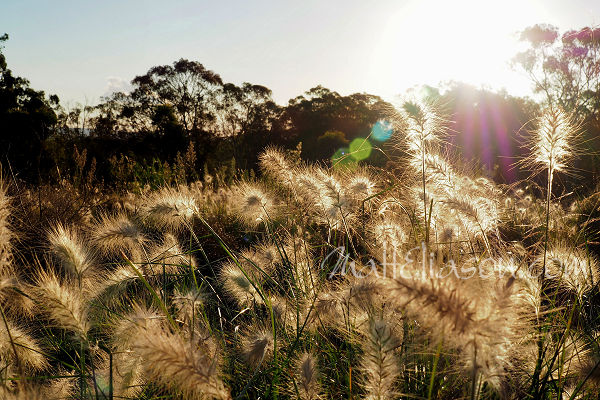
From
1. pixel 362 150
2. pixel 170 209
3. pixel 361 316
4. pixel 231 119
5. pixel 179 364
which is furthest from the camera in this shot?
pixel 231 119

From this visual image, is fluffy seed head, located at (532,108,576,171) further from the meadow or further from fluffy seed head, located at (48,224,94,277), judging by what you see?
fluffy seed head, located at (48,224,94,277)

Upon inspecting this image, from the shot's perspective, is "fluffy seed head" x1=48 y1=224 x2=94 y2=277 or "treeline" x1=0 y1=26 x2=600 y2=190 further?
"treeline" x1=0 y1=26 x2=600 y2=190

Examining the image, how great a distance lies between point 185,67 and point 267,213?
2180cm

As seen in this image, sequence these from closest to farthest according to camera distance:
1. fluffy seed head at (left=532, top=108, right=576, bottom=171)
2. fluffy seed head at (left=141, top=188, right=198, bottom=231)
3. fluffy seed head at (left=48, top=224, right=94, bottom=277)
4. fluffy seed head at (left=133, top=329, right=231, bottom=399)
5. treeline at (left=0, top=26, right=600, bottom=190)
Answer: fluffy seed head at (left=133, top=329, right=231, bottom=399), fluffy seed head at (left=532, top=108, right=576, bottom=171), fluffy seed head at (left=48, top=224, right=94, bottom=277), fluffy seed head at (left=141, top=188, right=198, bottom=231), treeline at (left=0, top=26, right=600, bottom=190)

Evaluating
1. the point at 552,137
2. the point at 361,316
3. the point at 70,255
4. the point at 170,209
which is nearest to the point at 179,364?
the point at 361,316

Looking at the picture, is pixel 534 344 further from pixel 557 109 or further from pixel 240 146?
pixel 240 146

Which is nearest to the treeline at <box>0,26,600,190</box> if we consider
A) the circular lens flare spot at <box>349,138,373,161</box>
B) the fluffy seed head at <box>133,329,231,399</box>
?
the circular lens flare spot at <box>349,138,373,161</box>

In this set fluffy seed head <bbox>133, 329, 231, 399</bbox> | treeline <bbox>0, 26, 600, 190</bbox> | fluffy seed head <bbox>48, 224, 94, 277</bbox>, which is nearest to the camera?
fluffy seed head <bbox>133, 329, 231, 399</bbox>

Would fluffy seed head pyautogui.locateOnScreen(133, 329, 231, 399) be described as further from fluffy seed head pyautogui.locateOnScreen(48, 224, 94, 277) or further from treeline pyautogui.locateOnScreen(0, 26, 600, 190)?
treeline pyautogui.locateOnScreen(0, 26, 600, 190)

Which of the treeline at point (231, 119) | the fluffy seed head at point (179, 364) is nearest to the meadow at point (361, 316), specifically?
the fluffy seed head at point (179, 364)

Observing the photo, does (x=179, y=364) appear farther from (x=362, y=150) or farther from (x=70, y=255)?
(x=362, y=150)

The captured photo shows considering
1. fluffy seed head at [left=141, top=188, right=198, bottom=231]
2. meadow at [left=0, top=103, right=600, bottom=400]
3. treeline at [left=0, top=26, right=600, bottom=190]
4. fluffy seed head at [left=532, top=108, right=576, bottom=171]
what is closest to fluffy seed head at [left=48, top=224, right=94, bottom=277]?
meadow at [left=0, top=103, right=600, bottom=400]

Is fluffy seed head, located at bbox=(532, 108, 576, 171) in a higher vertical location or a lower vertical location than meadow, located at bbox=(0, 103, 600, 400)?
higher

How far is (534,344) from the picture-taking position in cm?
171
